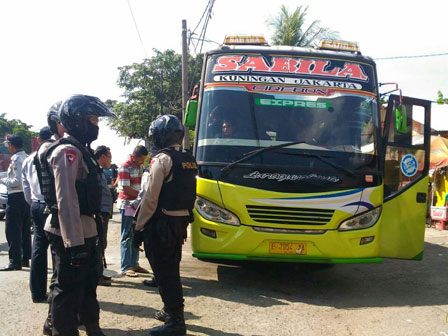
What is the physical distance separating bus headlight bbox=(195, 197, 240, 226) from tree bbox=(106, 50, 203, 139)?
2464 cm

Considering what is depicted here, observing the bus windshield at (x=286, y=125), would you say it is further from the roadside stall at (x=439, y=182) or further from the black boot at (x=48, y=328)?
the roadside stall at (x=439, y=182)

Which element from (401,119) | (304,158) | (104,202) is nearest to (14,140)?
(104,202)

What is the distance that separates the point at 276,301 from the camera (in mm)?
5332

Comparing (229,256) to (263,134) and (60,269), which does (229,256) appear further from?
(60,269)

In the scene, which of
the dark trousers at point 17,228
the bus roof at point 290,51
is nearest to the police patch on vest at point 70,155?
the bus roof at point 290,51

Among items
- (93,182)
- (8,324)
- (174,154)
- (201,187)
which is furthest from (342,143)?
(8,324)

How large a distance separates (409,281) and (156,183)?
4257 mm

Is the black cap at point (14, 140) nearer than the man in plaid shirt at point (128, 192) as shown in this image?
No

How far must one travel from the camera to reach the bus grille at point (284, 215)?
5336mm

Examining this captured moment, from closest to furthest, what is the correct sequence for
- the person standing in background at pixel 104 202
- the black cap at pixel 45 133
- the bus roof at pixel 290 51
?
the person standing in background at pixel 104 202 → the black cap at pixel 45 133 → the bus roof at pixel 290 51

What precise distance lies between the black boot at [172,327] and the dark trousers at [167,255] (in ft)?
0.12

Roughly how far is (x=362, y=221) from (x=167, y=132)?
260 centimetres

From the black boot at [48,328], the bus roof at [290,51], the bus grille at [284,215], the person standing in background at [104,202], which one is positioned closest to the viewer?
the black boot at [48,328]

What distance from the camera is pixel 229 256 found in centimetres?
539
